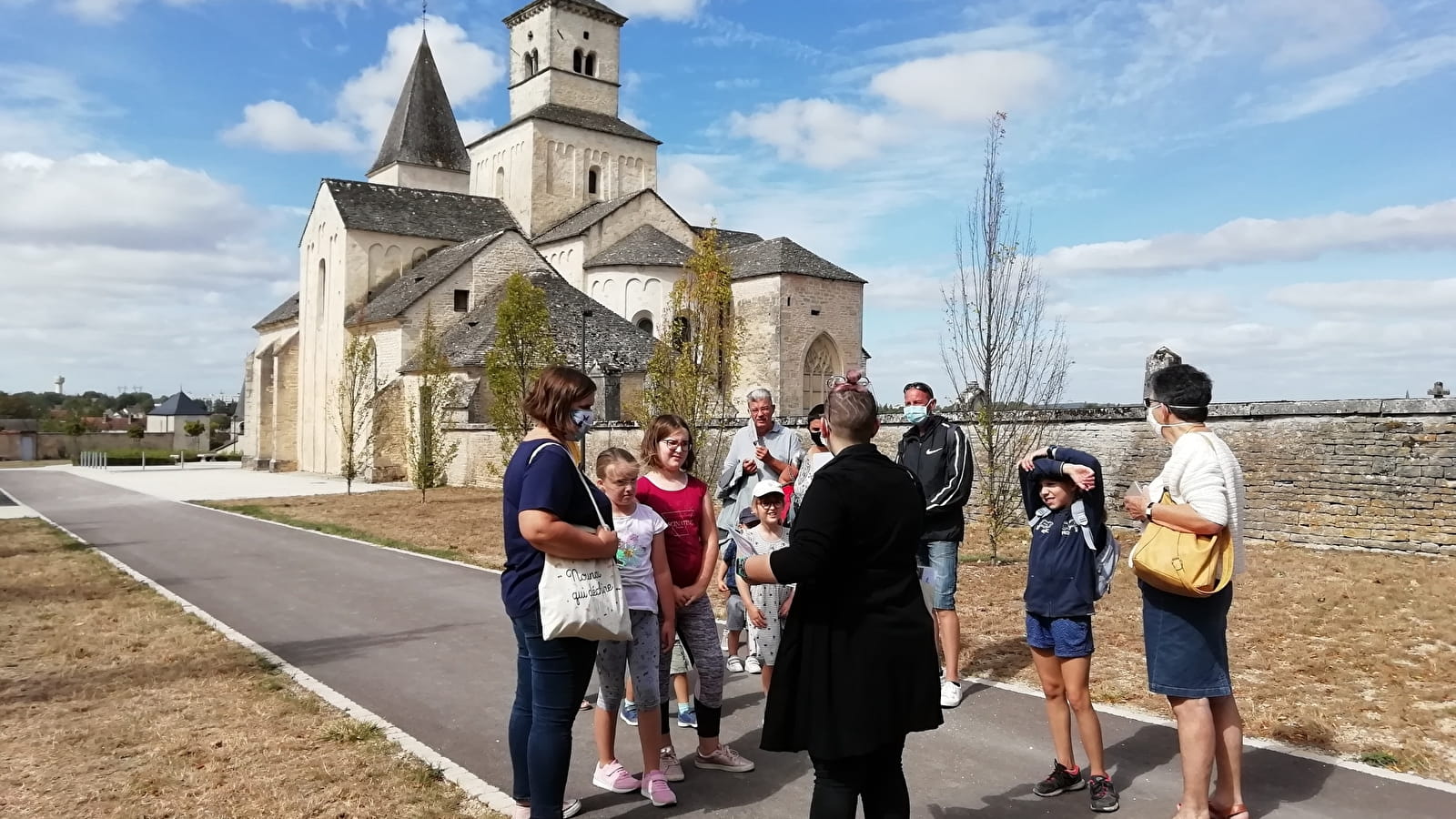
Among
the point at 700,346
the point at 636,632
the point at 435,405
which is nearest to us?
the point at 636,632

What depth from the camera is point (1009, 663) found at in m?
7.13

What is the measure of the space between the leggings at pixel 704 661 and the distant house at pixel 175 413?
263 ft

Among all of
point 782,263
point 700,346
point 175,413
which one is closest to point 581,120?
point 782,263

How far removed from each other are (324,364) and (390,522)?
24.2m

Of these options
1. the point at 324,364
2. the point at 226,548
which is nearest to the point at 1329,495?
the point at 226,548

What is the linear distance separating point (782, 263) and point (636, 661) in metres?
31.1

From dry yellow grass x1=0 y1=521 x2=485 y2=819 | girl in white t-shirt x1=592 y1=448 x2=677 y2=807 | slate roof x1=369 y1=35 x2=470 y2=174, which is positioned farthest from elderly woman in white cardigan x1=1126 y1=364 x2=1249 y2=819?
slate roof x1=369 y1=35 x2=470 y2=174

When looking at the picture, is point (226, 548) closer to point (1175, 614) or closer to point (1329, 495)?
point (1175, 614)

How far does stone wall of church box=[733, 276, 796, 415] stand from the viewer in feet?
114

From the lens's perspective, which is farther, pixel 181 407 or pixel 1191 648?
pixel 181 407

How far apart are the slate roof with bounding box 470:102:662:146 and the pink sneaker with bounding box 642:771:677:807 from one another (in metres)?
41.1

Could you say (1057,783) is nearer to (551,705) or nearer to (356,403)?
(551,705)

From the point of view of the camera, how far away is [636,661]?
4586 millimetres

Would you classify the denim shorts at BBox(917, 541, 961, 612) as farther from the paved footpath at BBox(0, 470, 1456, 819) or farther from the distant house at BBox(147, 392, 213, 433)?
the distant house at BBox(147, 392, 213, 433)
